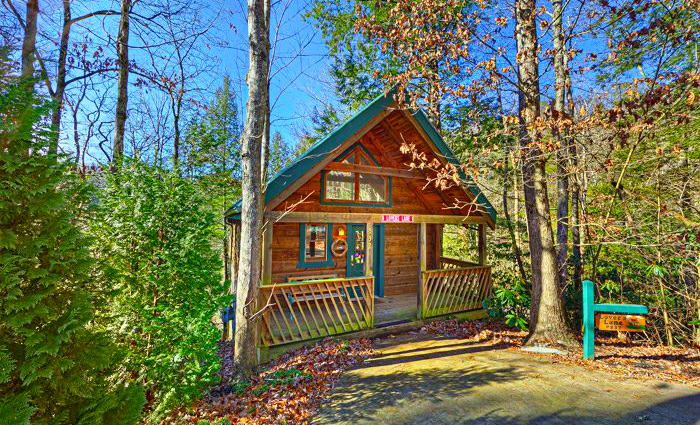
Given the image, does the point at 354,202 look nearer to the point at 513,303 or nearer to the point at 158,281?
the point at 513,303

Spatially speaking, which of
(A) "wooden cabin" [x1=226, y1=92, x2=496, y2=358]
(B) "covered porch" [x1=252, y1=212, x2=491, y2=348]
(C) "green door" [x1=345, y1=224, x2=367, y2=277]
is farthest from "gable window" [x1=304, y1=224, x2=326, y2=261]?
(C) "green door" [x1=345, y1=224, x2=367, y2=277]

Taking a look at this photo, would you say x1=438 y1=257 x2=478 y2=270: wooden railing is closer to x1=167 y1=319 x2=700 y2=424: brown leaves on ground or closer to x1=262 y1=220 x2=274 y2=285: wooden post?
x1=167 y1=319 x2=700 y2=424: brown leaves on ground

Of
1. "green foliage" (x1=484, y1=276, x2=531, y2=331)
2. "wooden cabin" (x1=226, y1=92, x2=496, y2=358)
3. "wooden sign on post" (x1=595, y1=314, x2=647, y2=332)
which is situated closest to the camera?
"wooden sign on post" (x1=595, y1=314, x2=647, y2=332)

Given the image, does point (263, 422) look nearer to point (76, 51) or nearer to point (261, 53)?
point (261, 53)

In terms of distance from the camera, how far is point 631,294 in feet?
24.5

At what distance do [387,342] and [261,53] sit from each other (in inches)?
258

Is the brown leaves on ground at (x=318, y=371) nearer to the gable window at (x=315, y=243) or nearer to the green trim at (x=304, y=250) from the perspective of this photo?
the green trim at (x=304, y=250)

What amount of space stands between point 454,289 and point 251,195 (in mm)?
6441

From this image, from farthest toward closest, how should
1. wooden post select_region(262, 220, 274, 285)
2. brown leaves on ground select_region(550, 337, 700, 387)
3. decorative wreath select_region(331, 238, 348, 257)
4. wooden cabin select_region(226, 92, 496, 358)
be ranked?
decorative wreath select_region(331, 238, 348, 257) → wooden cabin select_region(226, 92, 496, 358) → wooden post select_region(262, 220, 274, 285) → brown leaves on ground select_region(550, 337, 700, 387)

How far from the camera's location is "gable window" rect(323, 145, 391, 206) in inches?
347

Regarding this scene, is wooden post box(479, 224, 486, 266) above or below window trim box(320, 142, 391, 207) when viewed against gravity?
below

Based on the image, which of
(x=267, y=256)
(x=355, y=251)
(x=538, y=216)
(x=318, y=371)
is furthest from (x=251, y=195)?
(x=538, y=216)

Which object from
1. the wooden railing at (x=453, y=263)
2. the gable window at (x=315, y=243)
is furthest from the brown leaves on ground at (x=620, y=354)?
the gable window at (x=315, y=243)

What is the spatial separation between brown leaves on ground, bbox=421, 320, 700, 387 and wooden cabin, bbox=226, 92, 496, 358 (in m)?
0.72
